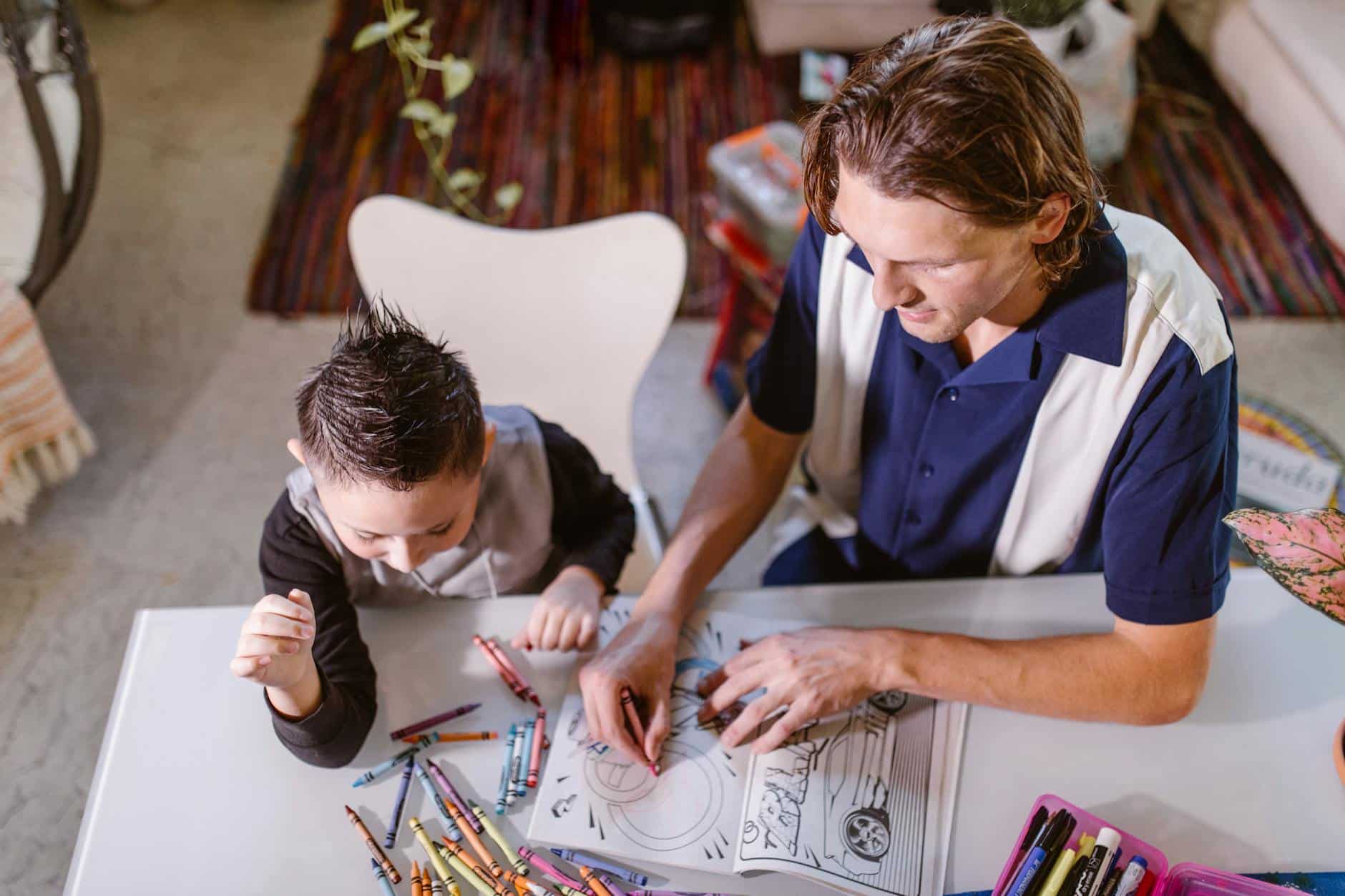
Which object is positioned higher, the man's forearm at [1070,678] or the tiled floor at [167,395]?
the man's forearm at [1070,678]

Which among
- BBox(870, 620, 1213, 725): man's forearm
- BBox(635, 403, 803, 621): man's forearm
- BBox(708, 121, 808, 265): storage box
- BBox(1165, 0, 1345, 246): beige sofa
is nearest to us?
BBox(870, 620, 1213, 725): man's forearm

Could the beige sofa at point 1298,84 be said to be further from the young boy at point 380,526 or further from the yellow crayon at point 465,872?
the yellow crayon at point 465,872

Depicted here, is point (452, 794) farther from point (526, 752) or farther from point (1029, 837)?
point (1029, 837)

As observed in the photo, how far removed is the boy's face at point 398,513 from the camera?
100 cm

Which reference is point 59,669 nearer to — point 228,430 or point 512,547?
point 228,430

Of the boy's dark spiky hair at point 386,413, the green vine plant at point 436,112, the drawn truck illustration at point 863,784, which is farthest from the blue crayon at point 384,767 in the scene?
the green vine plant at point 436,112

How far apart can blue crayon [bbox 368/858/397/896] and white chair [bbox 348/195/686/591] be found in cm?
59

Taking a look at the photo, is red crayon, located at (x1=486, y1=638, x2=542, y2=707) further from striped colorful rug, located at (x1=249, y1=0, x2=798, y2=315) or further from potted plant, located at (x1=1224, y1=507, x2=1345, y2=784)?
striped colorful rug, located at (x1=249, y1=0, x2=798, y2=315)

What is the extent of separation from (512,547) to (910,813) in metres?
0.53

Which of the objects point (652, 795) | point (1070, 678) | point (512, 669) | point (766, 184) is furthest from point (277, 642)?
point (766, 184)

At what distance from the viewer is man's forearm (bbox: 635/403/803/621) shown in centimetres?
117

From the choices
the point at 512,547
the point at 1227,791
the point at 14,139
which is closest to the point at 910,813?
the point at 1227,791

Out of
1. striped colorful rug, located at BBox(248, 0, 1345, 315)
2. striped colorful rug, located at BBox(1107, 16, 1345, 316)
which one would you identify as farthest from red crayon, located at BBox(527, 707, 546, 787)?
striped colorful rug, located at BBox(1107, 16, 1345, 316)

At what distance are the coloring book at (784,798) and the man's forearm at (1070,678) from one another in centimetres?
4
